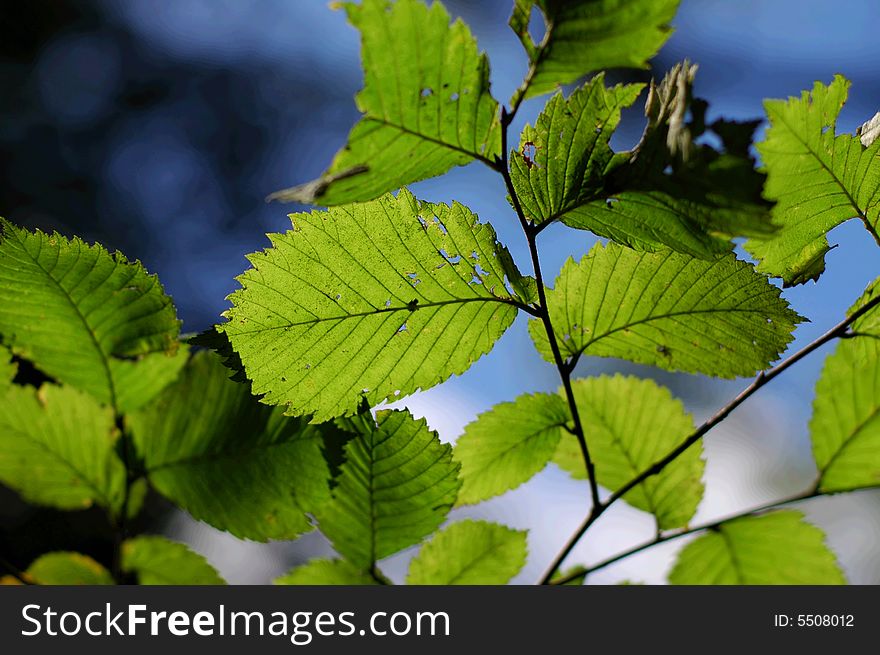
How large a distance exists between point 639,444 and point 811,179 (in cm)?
36

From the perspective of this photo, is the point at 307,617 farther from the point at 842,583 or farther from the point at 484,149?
the point at 842,583

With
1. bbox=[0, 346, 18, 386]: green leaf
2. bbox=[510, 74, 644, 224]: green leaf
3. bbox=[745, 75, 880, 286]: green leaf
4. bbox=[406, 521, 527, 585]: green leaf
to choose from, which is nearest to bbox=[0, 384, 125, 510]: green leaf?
bbox=[0, 346, 18, 386]: green leaf

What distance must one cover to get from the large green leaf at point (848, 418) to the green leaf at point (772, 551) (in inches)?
2.4

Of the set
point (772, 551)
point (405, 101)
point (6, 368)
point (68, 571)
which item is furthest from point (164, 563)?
point (772, 551)

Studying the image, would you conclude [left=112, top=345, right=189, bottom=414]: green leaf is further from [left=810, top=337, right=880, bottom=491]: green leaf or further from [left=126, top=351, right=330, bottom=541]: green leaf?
[left=810, top=337, right=880, bottom=491]: green leaf

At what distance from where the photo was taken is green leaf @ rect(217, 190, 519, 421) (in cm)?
49

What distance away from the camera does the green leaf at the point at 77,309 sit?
0.50 m

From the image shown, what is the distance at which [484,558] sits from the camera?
0.71m

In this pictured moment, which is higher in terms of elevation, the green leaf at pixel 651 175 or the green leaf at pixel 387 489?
the green leaf at pixel 651 175

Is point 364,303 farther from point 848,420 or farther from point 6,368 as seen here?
point 848,420

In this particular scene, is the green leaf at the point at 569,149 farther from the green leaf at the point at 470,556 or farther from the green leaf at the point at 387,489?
the green leaf at the point at 470,556

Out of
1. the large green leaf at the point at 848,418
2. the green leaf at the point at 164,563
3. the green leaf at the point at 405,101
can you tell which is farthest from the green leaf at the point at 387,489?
the large green leaf at the point at 848,418

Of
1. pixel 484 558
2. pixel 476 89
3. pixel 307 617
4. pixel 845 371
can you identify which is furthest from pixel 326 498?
pixel 845 371

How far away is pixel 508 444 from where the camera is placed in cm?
69
